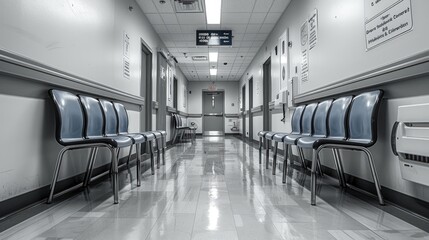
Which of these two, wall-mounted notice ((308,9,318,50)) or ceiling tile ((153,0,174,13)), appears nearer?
wall-mounted notice ((308,9,318,50))

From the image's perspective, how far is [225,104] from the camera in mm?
12820

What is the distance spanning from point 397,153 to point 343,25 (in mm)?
1528

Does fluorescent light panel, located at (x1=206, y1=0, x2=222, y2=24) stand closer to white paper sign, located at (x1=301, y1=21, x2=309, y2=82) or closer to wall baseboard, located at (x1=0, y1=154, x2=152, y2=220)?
white paper sign, located at (x1=301, y1=21, x2=309, y2=82)

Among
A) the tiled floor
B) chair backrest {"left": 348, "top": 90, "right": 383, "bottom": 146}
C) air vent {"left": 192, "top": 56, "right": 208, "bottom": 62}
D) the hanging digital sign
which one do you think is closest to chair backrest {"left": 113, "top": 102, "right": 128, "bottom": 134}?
the tiled floor

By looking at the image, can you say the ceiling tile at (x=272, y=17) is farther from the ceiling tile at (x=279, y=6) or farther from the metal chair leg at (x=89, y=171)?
the metal chair leg at (x=89, y=171)

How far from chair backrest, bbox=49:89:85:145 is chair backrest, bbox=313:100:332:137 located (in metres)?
2.40

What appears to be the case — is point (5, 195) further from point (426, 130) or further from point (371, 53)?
point (371, 53)

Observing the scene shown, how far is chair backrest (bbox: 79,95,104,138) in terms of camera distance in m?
2.21

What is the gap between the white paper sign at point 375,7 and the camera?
1852 mm

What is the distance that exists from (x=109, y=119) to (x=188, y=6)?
2.82 metres

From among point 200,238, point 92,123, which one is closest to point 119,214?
point 200,238

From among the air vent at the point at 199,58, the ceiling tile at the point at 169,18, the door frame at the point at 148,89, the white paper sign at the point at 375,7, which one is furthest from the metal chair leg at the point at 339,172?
the air vent at the point at 199,58

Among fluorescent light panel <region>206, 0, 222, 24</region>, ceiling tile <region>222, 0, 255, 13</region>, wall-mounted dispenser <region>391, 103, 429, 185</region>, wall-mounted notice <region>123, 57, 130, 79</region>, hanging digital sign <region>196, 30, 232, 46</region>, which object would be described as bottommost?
wall-mounted dispenser <region>391, 103, 429, 185</region>

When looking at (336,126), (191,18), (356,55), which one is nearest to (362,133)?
(336,126)
